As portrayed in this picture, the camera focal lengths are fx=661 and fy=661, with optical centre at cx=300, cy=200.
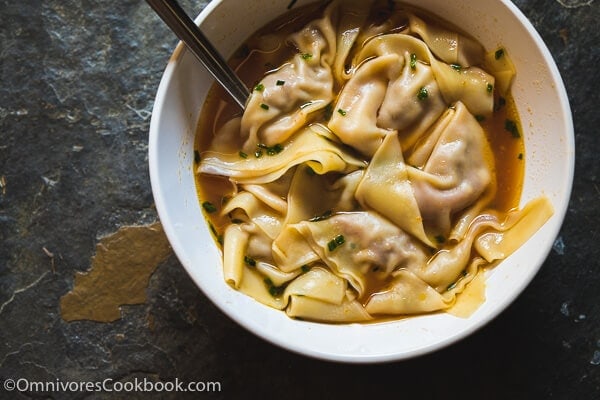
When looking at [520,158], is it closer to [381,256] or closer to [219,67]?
[381,256]

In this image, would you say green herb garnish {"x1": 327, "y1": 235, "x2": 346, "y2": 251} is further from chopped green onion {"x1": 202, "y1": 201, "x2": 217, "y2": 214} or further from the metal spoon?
the metal spoon

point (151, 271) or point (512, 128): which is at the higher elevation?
point (512, 128)

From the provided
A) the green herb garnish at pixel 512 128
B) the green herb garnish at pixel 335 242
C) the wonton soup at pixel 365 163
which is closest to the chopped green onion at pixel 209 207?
the wonton soup at pixel 365 163

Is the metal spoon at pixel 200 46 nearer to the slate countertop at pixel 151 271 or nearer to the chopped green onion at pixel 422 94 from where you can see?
the slate countertop at pixel 151 271

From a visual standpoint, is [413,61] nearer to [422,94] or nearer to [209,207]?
[422,94]

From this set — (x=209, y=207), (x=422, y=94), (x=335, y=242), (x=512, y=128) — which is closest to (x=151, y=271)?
(x=209, y=207)
